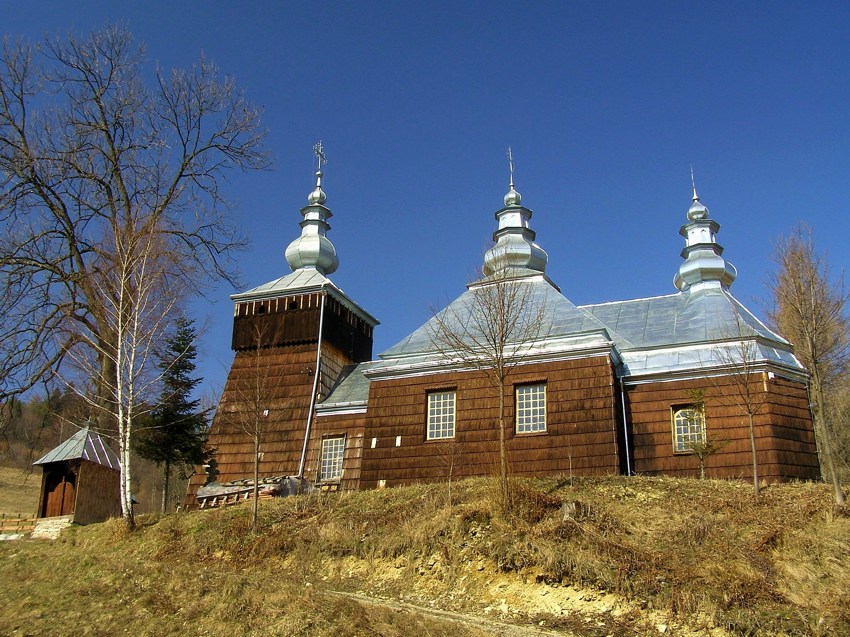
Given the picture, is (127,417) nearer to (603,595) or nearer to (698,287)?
(603,595)

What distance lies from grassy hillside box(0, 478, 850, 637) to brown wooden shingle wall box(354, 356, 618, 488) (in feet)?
9.19

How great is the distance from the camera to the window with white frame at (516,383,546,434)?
20.6 metres

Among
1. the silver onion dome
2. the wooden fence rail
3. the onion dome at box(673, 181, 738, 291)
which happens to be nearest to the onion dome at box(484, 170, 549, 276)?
the onion dome at box(673, 181, 738, 291)

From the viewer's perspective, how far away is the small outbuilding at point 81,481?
63.8 ft

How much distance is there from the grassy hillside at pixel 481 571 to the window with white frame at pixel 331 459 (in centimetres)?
756

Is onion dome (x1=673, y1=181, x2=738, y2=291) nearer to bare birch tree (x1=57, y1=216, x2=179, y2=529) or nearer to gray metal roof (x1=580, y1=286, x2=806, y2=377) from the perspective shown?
gray metal roof (x1=580, y1=286, x2=806, y2=377)

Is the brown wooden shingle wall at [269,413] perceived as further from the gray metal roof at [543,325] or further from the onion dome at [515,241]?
the onion dome at [515,241]

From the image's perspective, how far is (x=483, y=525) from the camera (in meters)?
14.1

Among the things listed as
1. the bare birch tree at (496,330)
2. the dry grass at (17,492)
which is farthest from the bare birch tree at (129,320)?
the dry grass at (17,492)

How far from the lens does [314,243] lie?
3014cm

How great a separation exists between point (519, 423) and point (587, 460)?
81.7 inches

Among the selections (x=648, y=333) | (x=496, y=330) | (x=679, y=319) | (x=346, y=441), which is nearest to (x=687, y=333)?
(x=648, y=333)

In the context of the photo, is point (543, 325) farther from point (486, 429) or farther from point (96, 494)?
point (96, 494)

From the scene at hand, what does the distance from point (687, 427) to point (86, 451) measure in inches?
594
